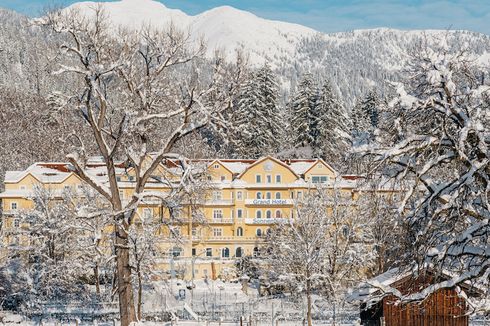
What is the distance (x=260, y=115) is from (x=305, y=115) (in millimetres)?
5354

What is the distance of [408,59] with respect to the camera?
39.9ft

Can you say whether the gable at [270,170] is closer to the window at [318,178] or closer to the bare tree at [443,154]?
the window at [318,178]

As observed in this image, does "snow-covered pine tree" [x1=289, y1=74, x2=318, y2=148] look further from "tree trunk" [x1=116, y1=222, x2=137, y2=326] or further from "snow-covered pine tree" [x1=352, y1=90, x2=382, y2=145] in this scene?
"tree trunk" [x1=116, y1=222, x2=137, y2=326]

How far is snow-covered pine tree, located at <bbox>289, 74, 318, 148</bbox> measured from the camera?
267 feet

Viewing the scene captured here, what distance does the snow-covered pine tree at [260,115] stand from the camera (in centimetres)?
8006

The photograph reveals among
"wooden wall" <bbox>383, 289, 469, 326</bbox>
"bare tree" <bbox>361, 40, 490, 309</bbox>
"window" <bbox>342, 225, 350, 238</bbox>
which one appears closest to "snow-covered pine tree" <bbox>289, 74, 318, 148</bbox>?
"window" <bbox>342, 225, 350, 238</bbox>

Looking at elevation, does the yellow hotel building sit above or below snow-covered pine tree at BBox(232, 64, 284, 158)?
below

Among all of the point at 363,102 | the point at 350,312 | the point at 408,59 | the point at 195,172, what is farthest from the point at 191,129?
the point at 363,102

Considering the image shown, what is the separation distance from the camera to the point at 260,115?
81312 mm

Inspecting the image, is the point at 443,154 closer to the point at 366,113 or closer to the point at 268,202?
the point at 268,202

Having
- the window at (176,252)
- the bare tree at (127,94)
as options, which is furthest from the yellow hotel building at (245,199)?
the bare tree at (127,94)

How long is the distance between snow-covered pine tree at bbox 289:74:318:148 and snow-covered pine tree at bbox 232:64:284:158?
2.34 metres

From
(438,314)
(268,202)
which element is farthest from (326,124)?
(438,314)

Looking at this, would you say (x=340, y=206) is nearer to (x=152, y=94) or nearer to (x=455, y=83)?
(x=152, y=94)
